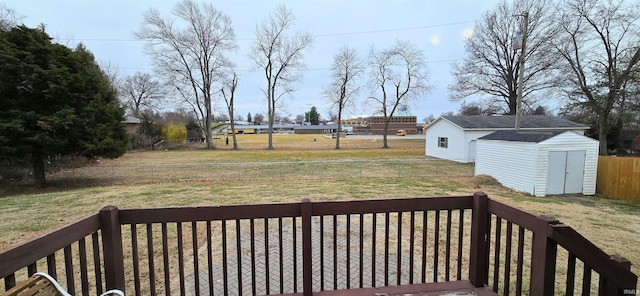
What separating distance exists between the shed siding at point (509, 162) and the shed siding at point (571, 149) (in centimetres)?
23

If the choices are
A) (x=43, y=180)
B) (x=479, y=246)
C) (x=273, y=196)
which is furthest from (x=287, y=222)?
(x=43, y=180)

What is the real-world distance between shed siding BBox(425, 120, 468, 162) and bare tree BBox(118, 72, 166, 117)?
108ft

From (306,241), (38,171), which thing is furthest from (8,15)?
(306,241)

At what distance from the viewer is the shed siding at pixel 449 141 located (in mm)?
21453

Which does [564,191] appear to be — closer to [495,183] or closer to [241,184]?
[495,183]

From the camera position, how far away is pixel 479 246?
2.45 metres

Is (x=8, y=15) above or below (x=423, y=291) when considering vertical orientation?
above

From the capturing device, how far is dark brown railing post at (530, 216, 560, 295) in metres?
1.84

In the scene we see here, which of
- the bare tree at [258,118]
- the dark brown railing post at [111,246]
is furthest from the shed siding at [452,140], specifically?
the bare tree at [258,118]

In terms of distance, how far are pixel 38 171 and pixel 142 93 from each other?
31.8m

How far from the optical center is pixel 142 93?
39.0m

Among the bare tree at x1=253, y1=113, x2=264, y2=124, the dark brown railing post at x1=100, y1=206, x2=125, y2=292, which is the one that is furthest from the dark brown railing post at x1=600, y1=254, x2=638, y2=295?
the bare tree at x1=253, y1=113, x2=264, y2=124

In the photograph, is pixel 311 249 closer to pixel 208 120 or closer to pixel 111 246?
pixel 111 246

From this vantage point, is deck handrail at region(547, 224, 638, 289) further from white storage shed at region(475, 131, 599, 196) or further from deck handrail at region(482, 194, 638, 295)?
white storage shed at region(475, 131, 599, 196)
